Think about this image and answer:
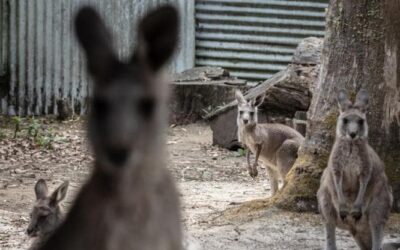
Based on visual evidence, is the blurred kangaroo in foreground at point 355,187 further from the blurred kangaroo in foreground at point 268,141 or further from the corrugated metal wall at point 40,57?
the corrugated metal wall at point 40,57

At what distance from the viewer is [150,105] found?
2.29 metres

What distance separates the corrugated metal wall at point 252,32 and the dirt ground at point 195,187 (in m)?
1.49

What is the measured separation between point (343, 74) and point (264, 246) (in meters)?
1.74

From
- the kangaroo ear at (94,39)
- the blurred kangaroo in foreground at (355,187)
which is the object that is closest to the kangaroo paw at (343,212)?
the blurred kangaroo in foreground at (355,187)

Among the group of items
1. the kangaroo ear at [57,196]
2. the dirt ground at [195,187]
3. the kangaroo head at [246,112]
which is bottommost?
the dirt ground at [195,187]

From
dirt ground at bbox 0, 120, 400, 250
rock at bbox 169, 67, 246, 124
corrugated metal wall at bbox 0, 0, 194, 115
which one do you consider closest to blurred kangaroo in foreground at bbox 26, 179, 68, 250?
dirt ground at bbox 0, 120, 400, 250

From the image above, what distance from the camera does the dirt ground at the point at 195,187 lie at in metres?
7.30

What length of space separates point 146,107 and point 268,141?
8.85m

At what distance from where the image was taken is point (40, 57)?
15.0 m

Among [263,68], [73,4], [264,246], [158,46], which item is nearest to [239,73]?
[263,68]

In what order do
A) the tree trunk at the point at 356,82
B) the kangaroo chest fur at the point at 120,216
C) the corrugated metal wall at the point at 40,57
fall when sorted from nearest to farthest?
the kangaroo chest fur at the point at 120,216 < the tree trunk at the point at 356,82 < the corrugated metal wall at the point at 40,57

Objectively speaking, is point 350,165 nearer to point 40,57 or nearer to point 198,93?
point 198,93

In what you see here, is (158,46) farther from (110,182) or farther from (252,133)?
(252,133)

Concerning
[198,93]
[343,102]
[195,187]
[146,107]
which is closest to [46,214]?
[343,102]
